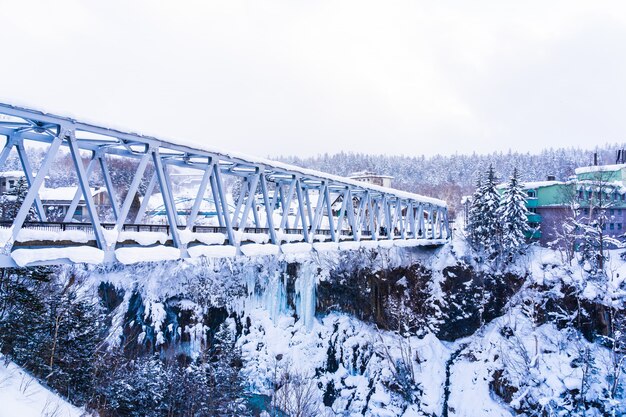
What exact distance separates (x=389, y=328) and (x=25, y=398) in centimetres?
2725

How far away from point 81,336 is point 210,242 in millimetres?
8062

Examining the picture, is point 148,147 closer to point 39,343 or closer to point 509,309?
point 39,343

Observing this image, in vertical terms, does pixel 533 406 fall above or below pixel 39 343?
below

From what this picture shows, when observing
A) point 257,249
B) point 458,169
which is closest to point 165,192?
point 257,249

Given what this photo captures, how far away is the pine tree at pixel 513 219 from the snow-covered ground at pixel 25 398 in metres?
31.4

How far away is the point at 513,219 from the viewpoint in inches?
1400

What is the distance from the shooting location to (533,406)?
25.4 m

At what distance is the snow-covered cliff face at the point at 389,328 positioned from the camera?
26.8 metres

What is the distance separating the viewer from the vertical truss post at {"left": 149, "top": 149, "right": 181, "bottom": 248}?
1303 cm

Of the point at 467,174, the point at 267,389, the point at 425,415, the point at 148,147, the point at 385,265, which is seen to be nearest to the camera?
the point at 148,147

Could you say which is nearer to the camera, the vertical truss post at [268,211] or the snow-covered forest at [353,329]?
the vertical truss post at [268,211]

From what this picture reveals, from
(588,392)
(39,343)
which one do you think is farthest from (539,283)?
(39,343)

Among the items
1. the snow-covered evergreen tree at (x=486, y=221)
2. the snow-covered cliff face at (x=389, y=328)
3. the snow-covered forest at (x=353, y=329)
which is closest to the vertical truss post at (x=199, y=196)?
the snow-covered forest at (x=353, y=329)

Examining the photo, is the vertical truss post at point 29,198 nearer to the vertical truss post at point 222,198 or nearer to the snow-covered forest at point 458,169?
the vertical truss post at point 222,198
